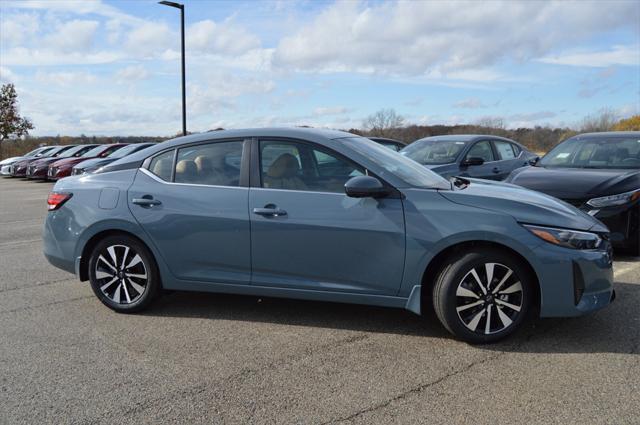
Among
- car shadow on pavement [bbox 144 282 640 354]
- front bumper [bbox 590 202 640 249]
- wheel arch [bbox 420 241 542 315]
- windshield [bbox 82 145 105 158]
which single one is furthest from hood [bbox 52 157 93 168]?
wheel arch [bbox 420 241 542 315]

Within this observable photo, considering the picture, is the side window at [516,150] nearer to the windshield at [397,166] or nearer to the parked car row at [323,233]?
the parked car row at [323,233]

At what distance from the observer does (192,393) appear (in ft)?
11.5

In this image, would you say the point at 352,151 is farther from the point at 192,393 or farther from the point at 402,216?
the point at 192,393

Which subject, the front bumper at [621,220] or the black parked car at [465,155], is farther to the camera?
the black parked car at [465,155]

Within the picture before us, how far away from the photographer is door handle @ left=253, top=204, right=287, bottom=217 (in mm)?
4523

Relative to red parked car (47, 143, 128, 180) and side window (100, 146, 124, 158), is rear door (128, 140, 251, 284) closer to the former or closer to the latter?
red parked car (47, 143, 128, 180)

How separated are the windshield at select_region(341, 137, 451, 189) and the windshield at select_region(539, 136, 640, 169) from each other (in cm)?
418

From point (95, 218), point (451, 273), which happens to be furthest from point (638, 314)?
point (95, 218)

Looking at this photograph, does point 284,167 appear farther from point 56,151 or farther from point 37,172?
point 56,151

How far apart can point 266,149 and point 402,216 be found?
128 centimetres

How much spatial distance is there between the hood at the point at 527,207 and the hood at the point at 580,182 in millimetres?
2613

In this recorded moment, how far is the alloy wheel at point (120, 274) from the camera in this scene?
5.02m

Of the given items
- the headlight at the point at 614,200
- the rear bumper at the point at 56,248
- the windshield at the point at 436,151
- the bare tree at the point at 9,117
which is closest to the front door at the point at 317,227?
the rear bumper at the point at 56,248

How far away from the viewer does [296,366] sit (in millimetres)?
3893
